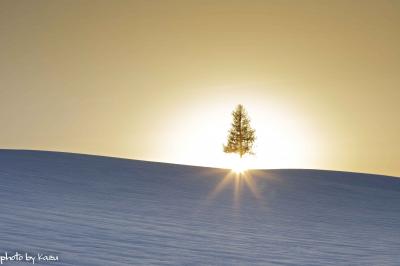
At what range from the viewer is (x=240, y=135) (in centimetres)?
4375

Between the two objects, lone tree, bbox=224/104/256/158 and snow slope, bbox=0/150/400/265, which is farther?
lone tree, bbox=224/104/256/158

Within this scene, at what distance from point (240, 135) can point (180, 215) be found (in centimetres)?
2990

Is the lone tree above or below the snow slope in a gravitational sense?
above

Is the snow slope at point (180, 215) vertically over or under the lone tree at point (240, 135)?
under

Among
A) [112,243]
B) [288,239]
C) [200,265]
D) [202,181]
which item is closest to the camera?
[200,265]

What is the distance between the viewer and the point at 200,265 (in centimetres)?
835

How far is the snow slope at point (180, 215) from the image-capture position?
9031 mm

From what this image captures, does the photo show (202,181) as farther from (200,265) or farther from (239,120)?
(239,120)

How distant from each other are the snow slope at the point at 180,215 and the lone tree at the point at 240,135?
17046mm

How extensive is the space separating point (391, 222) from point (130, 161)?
12887 mm

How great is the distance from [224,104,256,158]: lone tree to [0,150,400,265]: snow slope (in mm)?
17046

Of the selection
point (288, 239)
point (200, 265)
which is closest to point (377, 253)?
point (288, 239)

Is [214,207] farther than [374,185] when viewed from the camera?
No

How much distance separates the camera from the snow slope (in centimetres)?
903
